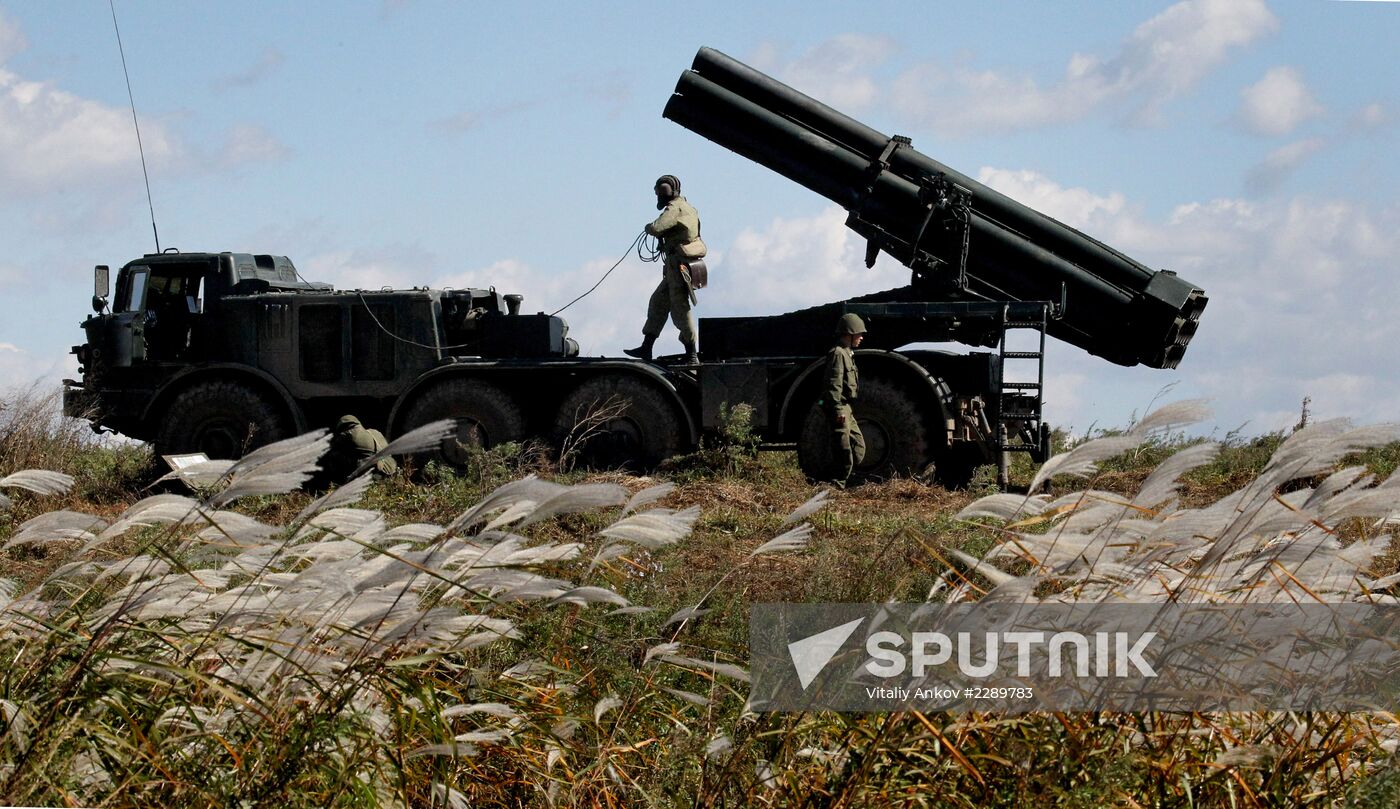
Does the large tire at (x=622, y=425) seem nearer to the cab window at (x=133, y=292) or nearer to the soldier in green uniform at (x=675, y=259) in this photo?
the soldier in green uniform at (x=675, y=259)

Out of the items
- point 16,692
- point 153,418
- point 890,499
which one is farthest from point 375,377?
point 16,692

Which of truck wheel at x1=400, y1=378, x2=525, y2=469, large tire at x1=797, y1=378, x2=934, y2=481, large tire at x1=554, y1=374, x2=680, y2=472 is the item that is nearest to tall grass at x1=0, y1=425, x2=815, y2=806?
large tire at x1=797, y1=378, x2=934, y2=481

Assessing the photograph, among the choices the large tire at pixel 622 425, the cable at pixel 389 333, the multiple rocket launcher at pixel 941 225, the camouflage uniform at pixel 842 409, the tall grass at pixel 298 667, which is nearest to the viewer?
the tall grass at pixel 298 667

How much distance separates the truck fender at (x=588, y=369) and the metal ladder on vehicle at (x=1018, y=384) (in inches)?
107

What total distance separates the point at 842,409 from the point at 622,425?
7.16 ft

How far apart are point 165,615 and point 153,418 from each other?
11.1 meters

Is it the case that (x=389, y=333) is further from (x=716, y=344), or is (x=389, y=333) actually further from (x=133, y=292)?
(x=716, y=344)

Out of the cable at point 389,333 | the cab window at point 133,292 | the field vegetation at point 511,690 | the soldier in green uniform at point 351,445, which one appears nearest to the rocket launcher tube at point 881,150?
the cable at point 389,333

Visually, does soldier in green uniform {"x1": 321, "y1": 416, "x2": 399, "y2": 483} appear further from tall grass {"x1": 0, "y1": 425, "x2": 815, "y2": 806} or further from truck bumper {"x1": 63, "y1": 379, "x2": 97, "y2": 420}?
tall grass {"x1": 0, "y1": 425, "x2": 815, "y2": 806}

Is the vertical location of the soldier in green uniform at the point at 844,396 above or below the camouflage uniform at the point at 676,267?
below

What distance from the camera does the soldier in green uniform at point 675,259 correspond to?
13375mm

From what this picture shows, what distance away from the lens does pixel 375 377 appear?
14.0m

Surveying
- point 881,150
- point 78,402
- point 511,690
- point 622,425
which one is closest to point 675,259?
point 622,425

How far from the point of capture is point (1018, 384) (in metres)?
12.7
